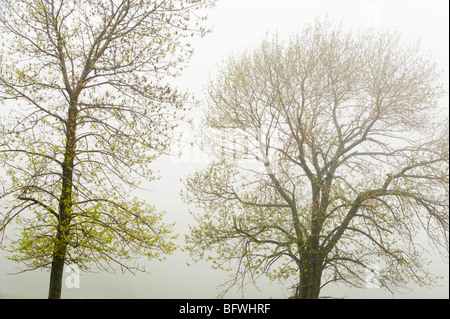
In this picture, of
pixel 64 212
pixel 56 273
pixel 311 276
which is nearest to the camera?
pixel 56 273

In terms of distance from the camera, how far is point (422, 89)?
12859 mm

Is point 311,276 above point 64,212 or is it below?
below

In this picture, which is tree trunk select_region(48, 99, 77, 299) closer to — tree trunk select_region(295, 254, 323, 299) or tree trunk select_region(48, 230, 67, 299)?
tree trunk select_region(48, 230, 67, 299)

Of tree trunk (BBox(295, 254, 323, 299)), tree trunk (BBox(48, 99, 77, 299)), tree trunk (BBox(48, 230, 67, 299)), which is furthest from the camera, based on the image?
tree trunk (BBox(295, 254, 323, 299))

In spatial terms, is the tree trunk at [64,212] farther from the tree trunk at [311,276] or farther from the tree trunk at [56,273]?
the tree trunk at [311,276]

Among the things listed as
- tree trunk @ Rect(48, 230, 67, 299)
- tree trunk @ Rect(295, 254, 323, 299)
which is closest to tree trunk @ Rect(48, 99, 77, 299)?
tree trunk @ Rect(48, 230, 67, 299)

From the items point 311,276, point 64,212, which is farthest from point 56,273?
point 311,276

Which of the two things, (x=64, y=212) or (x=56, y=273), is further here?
(x=64, y=212)

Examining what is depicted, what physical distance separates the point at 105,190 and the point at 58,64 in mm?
4008

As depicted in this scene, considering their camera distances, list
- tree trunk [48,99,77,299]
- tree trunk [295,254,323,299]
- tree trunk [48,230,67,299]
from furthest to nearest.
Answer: tree trunk [295,254,323,299] < tree trunk [48,230,67,299] < tree trunk [48,99,77,299]

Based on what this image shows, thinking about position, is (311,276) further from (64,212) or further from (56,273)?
(64,212)
